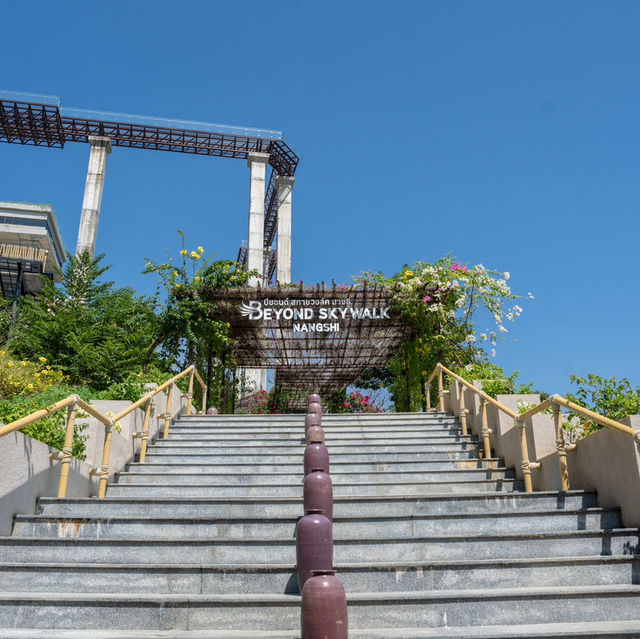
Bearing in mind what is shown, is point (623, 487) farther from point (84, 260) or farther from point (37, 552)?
point (84, 260)

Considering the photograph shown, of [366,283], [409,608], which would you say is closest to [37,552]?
[409,608]

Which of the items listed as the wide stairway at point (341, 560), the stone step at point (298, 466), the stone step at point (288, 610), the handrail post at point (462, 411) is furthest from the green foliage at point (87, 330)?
the stone step at point (288, 610)

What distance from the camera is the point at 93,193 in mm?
28047

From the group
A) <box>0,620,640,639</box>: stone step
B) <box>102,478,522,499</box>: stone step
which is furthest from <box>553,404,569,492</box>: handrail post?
<box>0,620,640,639</box>: stone step

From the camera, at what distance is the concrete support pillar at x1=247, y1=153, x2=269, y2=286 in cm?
2909

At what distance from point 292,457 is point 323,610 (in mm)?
5302

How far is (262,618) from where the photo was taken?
13.3 ft

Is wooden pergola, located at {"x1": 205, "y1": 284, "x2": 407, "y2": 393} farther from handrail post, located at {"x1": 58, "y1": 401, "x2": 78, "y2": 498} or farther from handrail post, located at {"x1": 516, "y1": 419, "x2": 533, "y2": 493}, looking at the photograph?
handrail post, located at {"x1": 58, "y1": 401, "x2": 78, "y2": 498}

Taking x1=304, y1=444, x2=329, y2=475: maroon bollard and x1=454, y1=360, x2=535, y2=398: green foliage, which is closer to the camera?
x1=304, y1=444, x2=329, y2=475: maroon bollard

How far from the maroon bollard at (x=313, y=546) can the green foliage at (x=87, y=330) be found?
10.8 metres

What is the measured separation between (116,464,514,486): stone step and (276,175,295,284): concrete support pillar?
946 inches

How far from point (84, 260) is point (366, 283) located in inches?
414

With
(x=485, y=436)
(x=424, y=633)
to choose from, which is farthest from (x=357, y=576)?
(x=485, y=436)

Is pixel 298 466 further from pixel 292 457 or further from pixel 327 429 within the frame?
pixel 327 429
